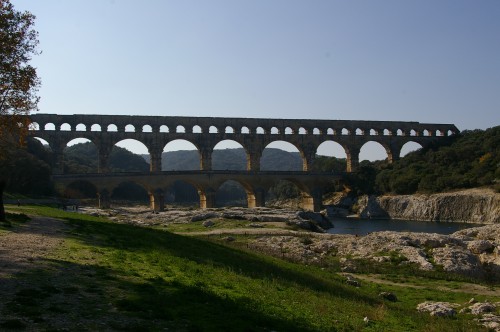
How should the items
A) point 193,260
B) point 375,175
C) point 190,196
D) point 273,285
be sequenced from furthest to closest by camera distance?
point 190,196, point 375,175, point 193,260, point 273,285

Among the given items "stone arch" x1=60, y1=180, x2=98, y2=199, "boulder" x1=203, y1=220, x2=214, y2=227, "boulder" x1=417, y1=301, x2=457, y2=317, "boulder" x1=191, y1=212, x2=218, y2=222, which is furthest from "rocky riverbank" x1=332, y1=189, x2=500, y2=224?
"boulder" x1=417, y1=301, x2=457, y2=317

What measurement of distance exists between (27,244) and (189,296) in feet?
19.5

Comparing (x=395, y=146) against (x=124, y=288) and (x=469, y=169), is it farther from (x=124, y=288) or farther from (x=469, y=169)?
(x=124, y=288)

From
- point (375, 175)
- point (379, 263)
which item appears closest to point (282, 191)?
point (375, 175)

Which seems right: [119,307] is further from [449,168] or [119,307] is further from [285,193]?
[285,193]

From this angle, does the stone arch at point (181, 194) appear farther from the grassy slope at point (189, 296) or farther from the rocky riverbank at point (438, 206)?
the grassy slope at point (189, 296)

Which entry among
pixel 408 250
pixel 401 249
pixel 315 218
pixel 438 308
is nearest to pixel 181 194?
pixel 315 218

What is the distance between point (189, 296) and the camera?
939 centimetres

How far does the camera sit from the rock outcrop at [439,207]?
5503cm

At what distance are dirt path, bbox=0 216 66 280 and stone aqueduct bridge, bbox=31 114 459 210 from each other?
43.1 m

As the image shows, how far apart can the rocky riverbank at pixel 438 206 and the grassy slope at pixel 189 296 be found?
140ft

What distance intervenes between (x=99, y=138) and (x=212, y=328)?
206 feet

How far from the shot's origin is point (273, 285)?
1259 centimetres

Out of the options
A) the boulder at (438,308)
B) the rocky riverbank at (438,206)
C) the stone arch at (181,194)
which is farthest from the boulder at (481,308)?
the stone arch at (181,194)
